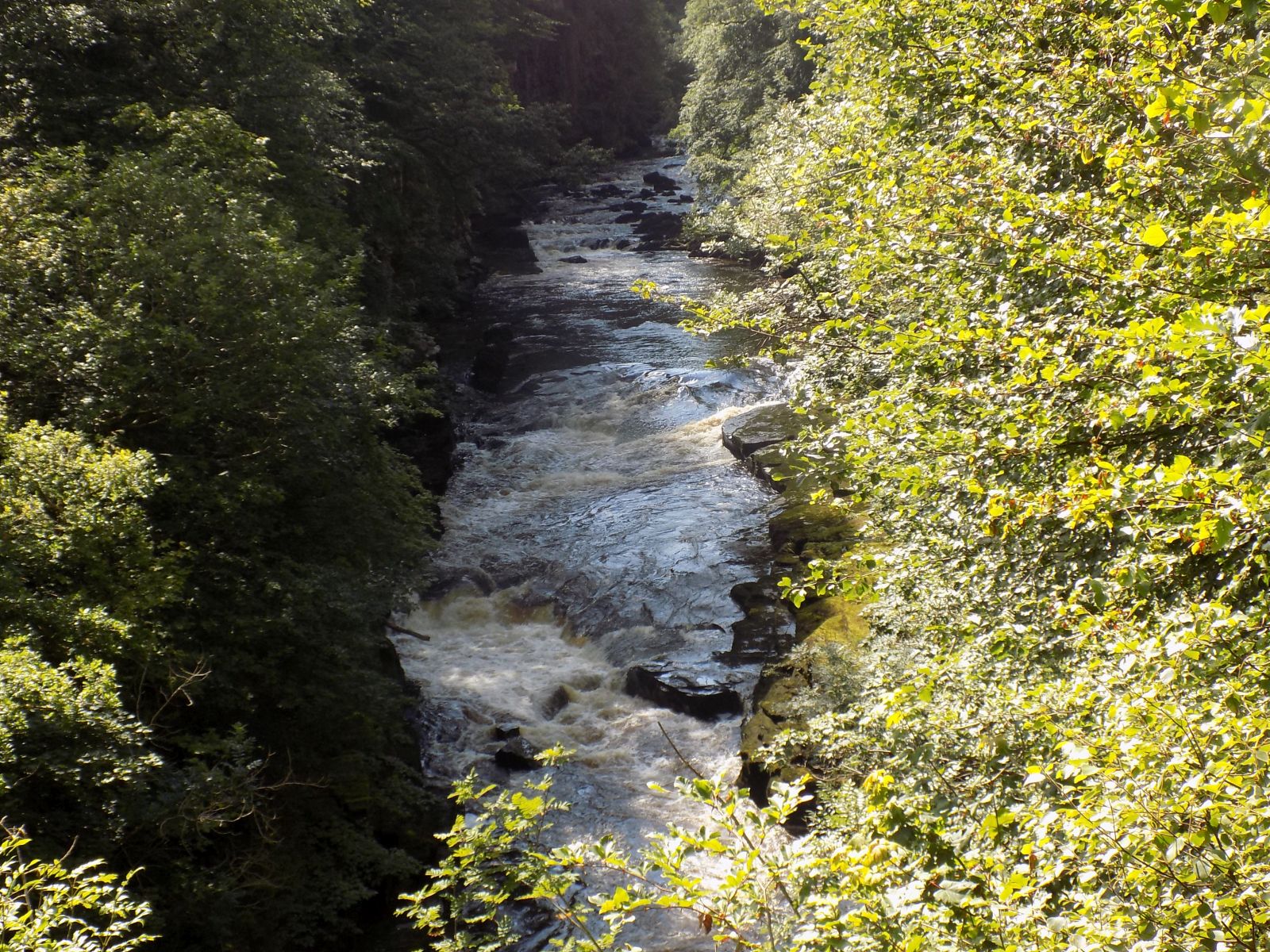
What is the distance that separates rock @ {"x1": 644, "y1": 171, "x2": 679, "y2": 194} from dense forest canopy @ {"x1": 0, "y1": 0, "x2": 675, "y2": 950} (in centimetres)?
3007

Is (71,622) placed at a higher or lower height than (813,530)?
higher

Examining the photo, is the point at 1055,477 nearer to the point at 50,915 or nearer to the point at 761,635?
the point at 50,915

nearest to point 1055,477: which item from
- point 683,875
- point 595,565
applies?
point 683,875

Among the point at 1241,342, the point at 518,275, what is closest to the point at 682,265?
the point at 518,275

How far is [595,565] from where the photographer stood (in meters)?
13.9

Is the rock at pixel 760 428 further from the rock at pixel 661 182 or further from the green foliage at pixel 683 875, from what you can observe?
the rock at pixel 661 182

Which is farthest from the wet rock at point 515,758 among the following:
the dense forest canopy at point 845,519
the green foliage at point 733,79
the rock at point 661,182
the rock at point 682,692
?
the rock at point 661,182

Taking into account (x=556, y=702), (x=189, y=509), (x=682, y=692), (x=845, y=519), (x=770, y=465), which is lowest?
(x=556, y=702)

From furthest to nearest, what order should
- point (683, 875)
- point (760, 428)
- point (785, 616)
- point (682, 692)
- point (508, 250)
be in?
1. point (508, 250)
2. point (760, 428)
3. point (785, 616)
4. point (682, 692)
5. point (683, 875)

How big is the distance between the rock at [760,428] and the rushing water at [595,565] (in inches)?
14.0

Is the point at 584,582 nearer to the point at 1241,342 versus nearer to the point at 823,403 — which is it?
the point at 823,403

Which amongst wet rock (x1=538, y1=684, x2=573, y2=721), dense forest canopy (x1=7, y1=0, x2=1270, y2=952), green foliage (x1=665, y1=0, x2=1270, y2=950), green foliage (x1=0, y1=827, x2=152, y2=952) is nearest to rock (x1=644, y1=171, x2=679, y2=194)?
dense forest canopy (x1=7, y1=0, x2=1270, y2=952)

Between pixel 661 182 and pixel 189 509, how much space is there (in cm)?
3937

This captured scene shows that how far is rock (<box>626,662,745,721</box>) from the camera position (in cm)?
1062
